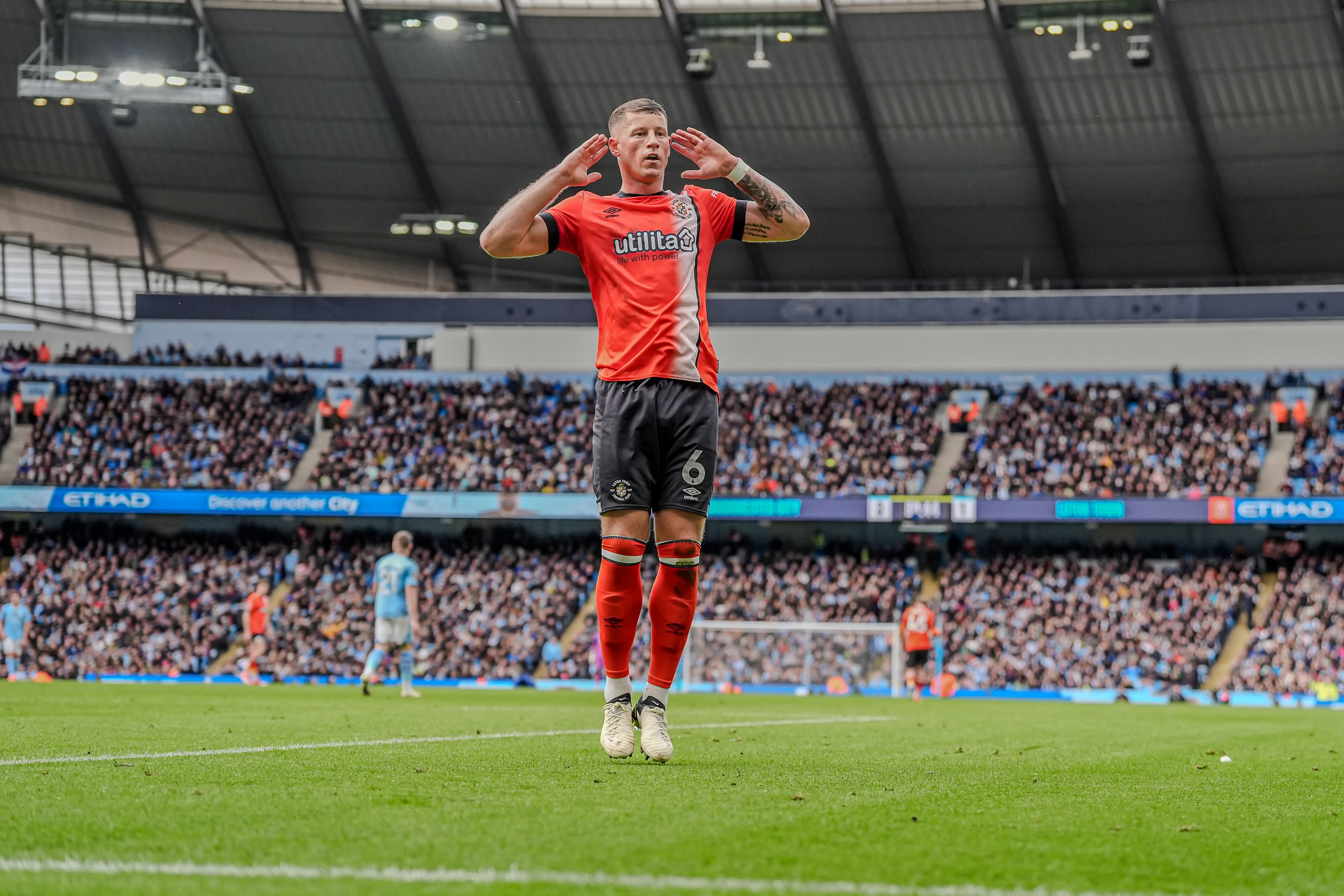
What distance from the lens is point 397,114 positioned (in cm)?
3759

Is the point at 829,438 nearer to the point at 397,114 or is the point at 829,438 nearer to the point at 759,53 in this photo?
the point at 759,53

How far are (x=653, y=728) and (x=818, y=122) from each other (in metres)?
32.3

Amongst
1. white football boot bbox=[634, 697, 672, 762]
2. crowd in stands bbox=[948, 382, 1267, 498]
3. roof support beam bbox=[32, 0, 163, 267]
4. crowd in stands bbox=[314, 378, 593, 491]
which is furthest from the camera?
roof support beam bbox=[32, 0, 163, 267]

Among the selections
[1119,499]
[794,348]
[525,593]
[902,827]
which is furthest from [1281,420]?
[902,827]

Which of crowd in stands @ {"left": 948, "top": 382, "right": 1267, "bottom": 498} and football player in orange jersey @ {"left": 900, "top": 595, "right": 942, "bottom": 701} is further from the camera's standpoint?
crowd in stands @ {"left": 948, "top": 382, "right": 1267, "bottom": 498}

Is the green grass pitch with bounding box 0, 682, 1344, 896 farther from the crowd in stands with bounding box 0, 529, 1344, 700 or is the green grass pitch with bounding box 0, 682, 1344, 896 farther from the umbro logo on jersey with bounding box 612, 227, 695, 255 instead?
the crowd in stands with bounding box 0, 529, 1344, 700

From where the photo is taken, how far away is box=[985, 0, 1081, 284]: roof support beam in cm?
3319

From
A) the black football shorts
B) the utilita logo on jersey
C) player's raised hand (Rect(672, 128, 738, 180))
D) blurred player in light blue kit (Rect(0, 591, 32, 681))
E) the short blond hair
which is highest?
the short blond hair

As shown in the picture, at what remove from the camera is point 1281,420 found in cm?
3381

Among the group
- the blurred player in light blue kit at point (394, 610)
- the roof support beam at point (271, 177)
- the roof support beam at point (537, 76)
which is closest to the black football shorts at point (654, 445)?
the blurred player in light blue kit at point (394, 610)

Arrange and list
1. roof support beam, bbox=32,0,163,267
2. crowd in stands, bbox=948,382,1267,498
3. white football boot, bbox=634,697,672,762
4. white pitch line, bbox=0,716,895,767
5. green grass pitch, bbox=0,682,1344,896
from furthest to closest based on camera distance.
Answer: roof support beam, bbox=32,0,163,267, crowd in stands, bbox=948,382,1267,498, white football boot, bbox=634,697,672,762, white pitch line, bbox=0,716,895,767, green grass pitch, bbox=0,682,1344,896

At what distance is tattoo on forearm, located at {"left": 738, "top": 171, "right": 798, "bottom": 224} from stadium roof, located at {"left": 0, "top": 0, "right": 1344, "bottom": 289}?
27.8 meters

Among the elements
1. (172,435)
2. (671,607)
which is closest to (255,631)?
(172,435)

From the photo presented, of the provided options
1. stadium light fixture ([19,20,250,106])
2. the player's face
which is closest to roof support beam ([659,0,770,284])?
stadium light fixture ([19,20,250,106])
